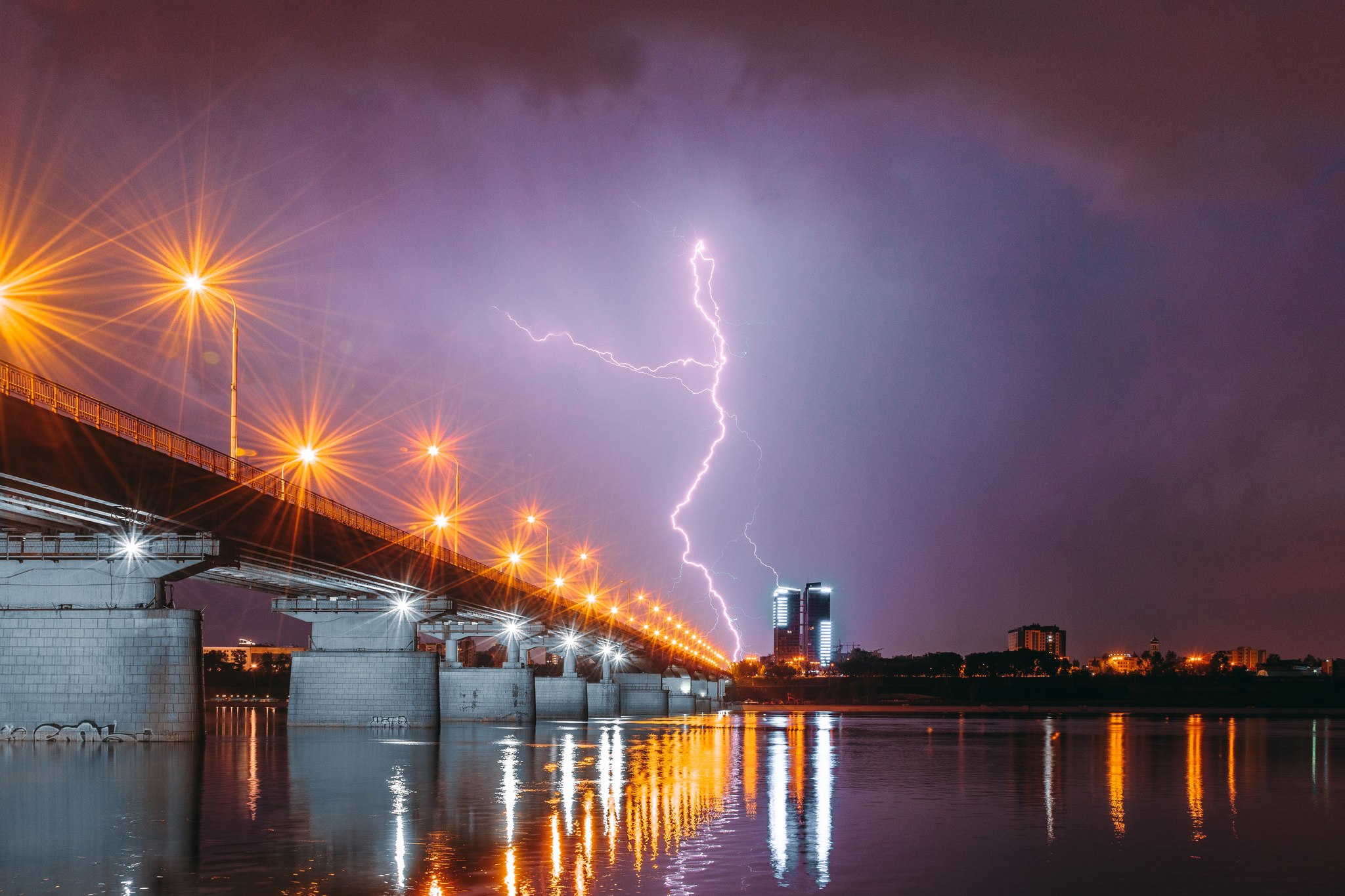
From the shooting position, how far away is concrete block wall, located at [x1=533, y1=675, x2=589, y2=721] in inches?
5290

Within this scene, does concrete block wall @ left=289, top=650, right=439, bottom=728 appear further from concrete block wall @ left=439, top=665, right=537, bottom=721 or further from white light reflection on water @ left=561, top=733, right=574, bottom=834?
white light reflection on water @ left=561, top=733, right=574, bottom=834

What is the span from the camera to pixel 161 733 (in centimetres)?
5341

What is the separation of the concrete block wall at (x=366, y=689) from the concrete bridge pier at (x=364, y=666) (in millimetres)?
45

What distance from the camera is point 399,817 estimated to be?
1152 inches

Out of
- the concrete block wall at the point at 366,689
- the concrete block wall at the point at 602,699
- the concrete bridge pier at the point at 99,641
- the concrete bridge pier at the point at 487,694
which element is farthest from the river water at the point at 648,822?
the concrete block wall at the point at 602,699

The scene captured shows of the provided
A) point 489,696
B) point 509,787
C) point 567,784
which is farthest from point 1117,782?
point 489,696

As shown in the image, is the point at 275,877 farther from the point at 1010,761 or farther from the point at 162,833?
the point at 1010,761

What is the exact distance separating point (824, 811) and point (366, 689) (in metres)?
62.7

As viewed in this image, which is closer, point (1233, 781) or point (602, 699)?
point (1233, 781)

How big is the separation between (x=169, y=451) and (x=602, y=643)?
11467 cm

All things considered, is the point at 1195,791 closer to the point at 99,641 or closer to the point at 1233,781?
the point at 1233,781

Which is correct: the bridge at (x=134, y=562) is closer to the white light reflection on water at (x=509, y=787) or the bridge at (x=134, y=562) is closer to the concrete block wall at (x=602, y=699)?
the white light reflection on water at (x=509, y=787)

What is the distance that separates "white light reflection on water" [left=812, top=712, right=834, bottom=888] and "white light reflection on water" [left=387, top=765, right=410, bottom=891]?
6568mm

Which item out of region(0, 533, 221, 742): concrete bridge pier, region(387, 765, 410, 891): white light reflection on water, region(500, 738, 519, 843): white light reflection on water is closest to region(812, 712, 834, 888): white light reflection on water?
region(500, 738, 519, 843): white light reflection on water
